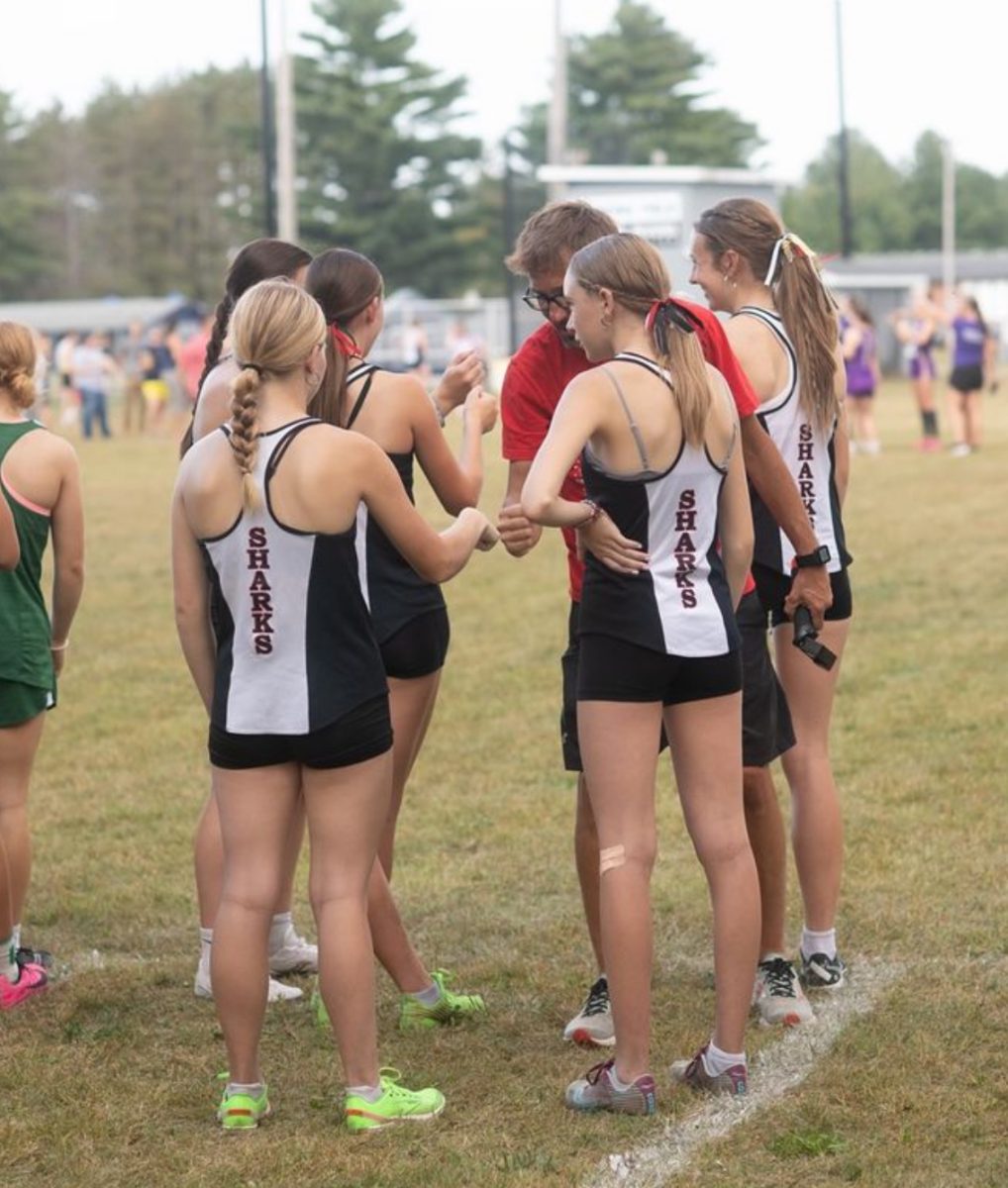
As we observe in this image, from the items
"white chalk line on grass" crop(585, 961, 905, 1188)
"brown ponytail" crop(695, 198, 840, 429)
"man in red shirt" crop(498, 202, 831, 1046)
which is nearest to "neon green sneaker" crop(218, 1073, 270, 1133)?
"white chalk line on grass" crop(585, 961, 905, 1188)

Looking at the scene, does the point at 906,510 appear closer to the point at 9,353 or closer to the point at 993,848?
the point at 993,848

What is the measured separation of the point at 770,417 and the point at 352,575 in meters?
1.48

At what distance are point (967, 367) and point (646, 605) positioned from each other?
17.9m

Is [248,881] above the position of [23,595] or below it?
below

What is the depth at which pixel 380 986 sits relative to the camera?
558 cm

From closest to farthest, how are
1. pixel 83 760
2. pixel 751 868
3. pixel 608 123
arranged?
pixel 751 868
pixel 83 760
pixel 608 123

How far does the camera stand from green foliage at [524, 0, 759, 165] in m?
79.8

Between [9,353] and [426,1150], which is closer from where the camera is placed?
[426,1150]

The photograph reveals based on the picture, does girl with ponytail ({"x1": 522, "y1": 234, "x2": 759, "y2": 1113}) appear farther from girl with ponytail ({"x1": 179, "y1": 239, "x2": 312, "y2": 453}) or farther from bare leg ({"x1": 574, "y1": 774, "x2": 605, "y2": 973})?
girl with ponytail ({"x1": 179, "y1": 239, "x2": 312, "y2": 453})

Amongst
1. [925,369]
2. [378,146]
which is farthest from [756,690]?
[378,146]

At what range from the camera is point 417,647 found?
497 centimetres

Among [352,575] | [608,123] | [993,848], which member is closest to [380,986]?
[352,575]

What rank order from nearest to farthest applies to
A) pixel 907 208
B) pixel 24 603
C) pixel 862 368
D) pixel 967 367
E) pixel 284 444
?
pixel 284 444
pixel 24 603
pixel 967 367
pixel 862 368
pixel 907 208

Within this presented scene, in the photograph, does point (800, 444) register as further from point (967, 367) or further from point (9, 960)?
point (967, 367)
